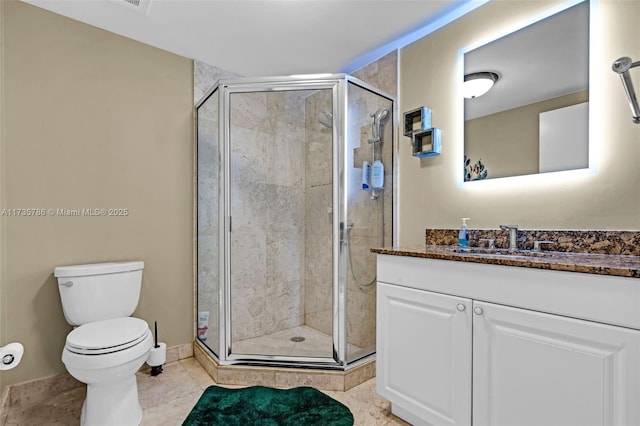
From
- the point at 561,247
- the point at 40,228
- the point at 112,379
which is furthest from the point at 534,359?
the point at 40,228

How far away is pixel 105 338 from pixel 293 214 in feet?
5.24

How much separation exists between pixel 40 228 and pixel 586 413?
106 inches

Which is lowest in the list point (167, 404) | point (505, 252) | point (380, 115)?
point (167, 404)

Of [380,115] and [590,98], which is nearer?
[590,98]

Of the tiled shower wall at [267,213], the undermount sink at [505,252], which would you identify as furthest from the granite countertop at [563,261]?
the tiled shower wall at [267,213]

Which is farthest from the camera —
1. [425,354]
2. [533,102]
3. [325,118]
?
[325,118]

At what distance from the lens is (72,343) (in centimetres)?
155

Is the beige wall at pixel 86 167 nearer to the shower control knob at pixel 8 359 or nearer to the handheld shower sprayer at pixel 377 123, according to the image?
the shower control knob at pixel 8 359

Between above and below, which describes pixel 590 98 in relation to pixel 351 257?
above

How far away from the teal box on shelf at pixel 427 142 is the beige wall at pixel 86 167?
1655 mm

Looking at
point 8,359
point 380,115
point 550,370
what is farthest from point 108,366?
point 380,115

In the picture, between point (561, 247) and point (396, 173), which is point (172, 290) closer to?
point (396, 173)

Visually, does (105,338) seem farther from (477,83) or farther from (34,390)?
(477,83)

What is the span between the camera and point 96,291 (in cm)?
191
